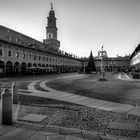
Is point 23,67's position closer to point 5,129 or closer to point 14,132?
point 5,129

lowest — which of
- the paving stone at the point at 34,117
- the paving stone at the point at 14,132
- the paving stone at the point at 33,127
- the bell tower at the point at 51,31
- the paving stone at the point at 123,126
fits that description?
the paving stone at the point at 123,126

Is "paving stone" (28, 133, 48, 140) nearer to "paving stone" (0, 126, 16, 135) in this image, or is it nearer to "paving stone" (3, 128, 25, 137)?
"paving stone" (3, 128, 25, 137)

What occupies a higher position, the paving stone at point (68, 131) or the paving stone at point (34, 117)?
the paving stone at point (34, 117)

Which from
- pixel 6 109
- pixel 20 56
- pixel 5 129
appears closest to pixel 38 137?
pixel 5 129

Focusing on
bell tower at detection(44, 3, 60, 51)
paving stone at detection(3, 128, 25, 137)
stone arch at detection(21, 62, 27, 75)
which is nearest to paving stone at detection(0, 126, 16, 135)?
paving stone at detection(3, 128, 25, 137)

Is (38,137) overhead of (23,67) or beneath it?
beneath

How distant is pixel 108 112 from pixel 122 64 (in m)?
111

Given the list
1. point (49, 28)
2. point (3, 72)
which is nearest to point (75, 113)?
point (3, 72)

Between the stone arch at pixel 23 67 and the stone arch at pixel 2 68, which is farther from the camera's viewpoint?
the stone arch at pixel 23 67

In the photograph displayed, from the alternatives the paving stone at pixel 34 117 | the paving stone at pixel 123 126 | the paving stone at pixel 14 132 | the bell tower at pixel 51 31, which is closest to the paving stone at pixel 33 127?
the paving stone at pixel 14 132

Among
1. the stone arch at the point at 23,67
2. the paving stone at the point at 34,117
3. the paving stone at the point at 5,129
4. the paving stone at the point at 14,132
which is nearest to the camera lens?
the paving stone at the point at 14,132

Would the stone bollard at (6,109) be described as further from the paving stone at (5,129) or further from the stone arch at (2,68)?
the stone arch at (2,68)

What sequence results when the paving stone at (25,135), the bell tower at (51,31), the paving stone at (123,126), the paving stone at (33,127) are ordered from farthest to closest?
the bell tower at (51,31)
the paving stone at (123,126)
the paving stone at (33,127)
the paving stone at (25,135)

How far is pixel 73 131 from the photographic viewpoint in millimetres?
3676
